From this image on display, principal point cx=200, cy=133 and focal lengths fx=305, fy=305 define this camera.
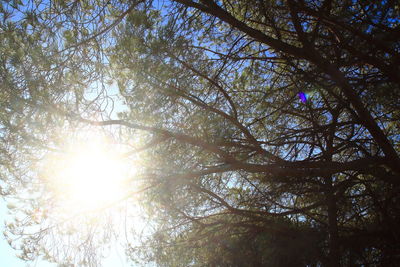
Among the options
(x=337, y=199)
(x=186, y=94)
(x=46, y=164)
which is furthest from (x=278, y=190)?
(x=46, y=164)

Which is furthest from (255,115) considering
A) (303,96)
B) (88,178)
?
(88,178)

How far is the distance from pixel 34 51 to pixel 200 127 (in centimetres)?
186

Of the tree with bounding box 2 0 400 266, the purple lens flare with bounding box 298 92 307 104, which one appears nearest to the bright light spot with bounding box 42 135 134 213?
the tree with bounding box 2 0 400 266

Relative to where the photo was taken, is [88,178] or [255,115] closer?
[88,178]

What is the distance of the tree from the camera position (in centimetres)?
297

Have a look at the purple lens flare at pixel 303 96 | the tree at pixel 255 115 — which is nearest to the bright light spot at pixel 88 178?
the tree at pixel 255 115

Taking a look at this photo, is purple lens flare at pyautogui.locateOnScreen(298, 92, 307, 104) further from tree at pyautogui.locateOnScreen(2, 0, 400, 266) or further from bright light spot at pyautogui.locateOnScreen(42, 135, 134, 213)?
bright light spot at pyautogui.locateOnScreen(42, 135, 134, 213)

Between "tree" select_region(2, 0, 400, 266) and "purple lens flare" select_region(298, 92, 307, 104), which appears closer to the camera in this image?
"tree" select_region(2, 0, 400, 266)

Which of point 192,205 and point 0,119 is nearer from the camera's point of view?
point 0,119

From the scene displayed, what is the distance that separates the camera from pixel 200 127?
11.8ft

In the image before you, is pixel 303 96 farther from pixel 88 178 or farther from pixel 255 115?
pixel 88 178

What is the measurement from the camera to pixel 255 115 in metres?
4.00

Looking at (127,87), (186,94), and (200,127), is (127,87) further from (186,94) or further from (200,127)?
(200,127)

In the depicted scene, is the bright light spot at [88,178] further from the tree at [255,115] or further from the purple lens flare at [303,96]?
the purple lens flare at [303,96]
